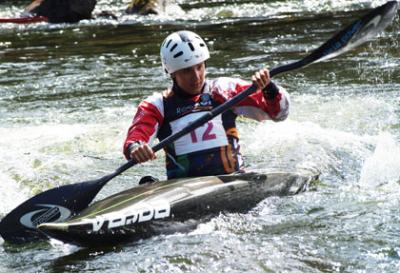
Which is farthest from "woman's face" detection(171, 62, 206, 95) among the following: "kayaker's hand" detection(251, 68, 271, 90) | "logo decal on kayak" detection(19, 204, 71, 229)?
"logo decal on kayak" detection(19, 204, 71, 229)

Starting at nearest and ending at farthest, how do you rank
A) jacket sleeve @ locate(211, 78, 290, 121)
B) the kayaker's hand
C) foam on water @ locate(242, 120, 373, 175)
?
the kayaker's hand, jacket sleeve @ locate(211, 78, 290, 121), foam on water @ locate(242, 120, 373, 175)

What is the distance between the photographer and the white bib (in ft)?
21.5

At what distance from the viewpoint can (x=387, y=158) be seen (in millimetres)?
Result: 8000

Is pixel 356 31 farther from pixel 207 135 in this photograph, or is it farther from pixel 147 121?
pixel 147 121

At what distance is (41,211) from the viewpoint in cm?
616

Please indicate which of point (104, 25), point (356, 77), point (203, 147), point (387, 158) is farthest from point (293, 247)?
point (104, 25)

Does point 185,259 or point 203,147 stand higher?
point 203,147

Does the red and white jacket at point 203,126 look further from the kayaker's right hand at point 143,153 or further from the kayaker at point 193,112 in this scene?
the kayaker's right hand at point 143,153

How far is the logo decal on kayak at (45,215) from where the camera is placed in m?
6.12

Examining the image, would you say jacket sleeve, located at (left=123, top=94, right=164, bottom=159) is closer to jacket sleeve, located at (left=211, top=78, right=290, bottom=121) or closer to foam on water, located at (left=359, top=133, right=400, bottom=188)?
jacket sleeve, located at (left=211, top=78, right=290, bottom=121)

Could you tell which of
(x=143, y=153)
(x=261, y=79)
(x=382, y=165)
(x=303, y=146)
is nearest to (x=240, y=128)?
(x=303, y=146)

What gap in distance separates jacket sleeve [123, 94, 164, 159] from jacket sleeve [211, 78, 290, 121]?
0.45 meters

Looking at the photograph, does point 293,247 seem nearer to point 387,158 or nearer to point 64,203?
point 64,203

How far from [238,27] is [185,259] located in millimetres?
12428
